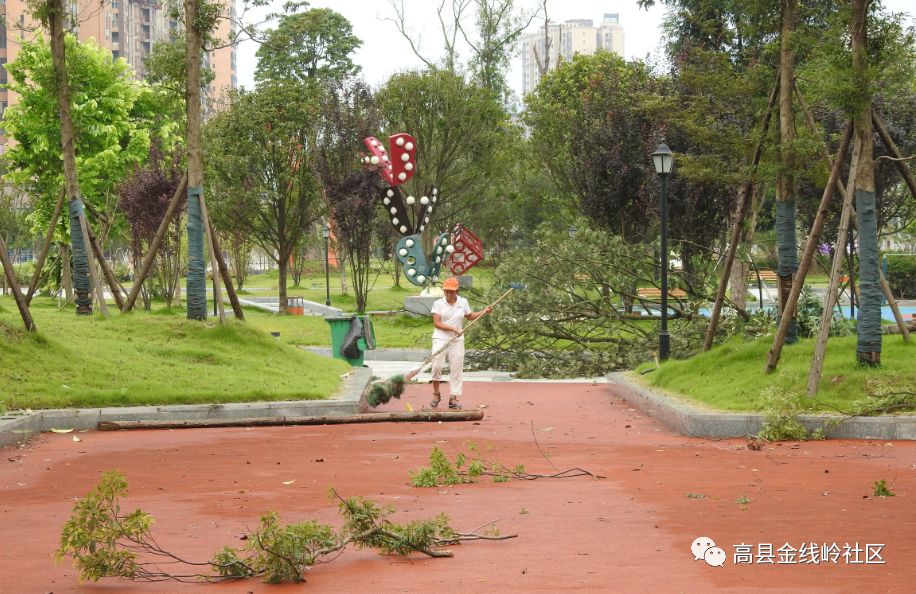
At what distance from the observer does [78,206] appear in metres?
21.1

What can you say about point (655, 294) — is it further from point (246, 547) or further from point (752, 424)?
point (246, 547)

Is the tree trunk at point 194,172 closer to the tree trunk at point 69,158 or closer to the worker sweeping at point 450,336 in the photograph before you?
the tree trunk at point 69,158

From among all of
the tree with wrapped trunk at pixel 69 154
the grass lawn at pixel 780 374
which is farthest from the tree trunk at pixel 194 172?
the grass lawn at pixel 780 374

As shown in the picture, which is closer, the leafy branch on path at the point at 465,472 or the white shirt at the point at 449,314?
the leafy branch on path at the point at 465,472

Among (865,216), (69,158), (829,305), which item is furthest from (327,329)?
(829,305)

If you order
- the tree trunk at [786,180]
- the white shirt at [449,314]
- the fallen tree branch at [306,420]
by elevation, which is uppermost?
the tree trunk at [786,180]

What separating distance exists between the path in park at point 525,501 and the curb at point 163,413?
0.35m

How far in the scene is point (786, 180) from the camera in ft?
54.3

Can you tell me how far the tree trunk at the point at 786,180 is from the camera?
53.2 feet

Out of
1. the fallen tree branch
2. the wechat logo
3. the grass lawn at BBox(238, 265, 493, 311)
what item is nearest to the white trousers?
the fallen tree branch

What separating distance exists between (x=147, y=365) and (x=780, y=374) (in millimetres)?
8186

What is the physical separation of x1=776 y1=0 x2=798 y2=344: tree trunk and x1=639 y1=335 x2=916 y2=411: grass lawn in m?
0.91

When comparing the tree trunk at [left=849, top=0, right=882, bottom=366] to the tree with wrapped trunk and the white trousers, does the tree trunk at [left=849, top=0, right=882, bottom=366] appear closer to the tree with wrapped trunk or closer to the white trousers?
the white trousers

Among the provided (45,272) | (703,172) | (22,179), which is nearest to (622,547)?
(703,172)
